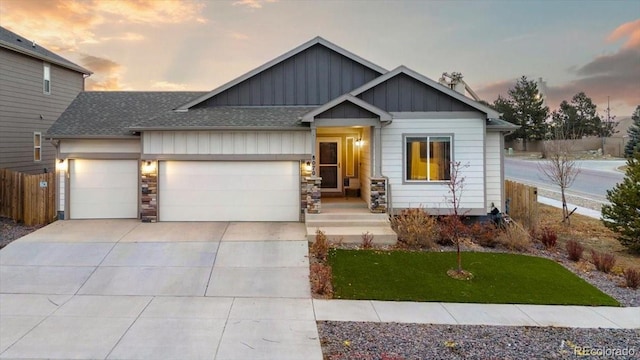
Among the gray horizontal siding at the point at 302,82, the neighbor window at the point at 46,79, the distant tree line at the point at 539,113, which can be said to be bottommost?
the gray horizontal siding at the point at 302,82

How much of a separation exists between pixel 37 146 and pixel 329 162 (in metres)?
14.0

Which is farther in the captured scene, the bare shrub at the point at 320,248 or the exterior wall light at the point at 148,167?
the exterior wall light at the point at 148,167

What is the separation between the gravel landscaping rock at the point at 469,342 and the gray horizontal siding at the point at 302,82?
9.36 metres

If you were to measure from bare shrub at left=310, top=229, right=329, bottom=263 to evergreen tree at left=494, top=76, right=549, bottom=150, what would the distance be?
54.2 meters

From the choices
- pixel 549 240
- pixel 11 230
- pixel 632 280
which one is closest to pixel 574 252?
pixel 549 240

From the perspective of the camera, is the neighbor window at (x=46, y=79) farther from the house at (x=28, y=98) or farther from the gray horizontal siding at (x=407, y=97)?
the gray horizontal siding at (x=407, y=97)

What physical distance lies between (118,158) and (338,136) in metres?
7.62

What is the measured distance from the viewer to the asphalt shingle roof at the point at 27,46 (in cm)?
1543

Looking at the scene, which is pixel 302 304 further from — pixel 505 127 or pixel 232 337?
pixel 505 127

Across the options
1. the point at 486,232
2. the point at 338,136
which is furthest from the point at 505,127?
the point at 338,136

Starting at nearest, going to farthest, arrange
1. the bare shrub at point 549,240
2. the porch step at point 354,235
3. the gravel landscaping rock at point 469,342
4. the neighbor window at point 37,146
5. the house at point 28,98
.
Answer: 1. the gravel landscaping rock at point 469,342
2. the porch step at point 354,235
3. the bare shrub at point 549,240
4. the house at point 28,98
5. the neighbor window at point 37,146

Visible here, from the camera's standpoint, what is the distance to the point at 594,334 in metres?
5.50

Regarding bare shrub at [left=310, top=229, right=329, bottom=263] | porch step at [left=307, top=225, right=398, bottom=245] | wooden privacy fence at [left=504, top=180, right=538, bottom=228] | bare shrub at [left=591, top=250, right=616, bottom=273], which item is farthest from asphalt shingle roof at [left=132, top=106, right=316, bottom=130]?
Answer: bare shrub at [left=591, top=250, right=616, bottom=273]
